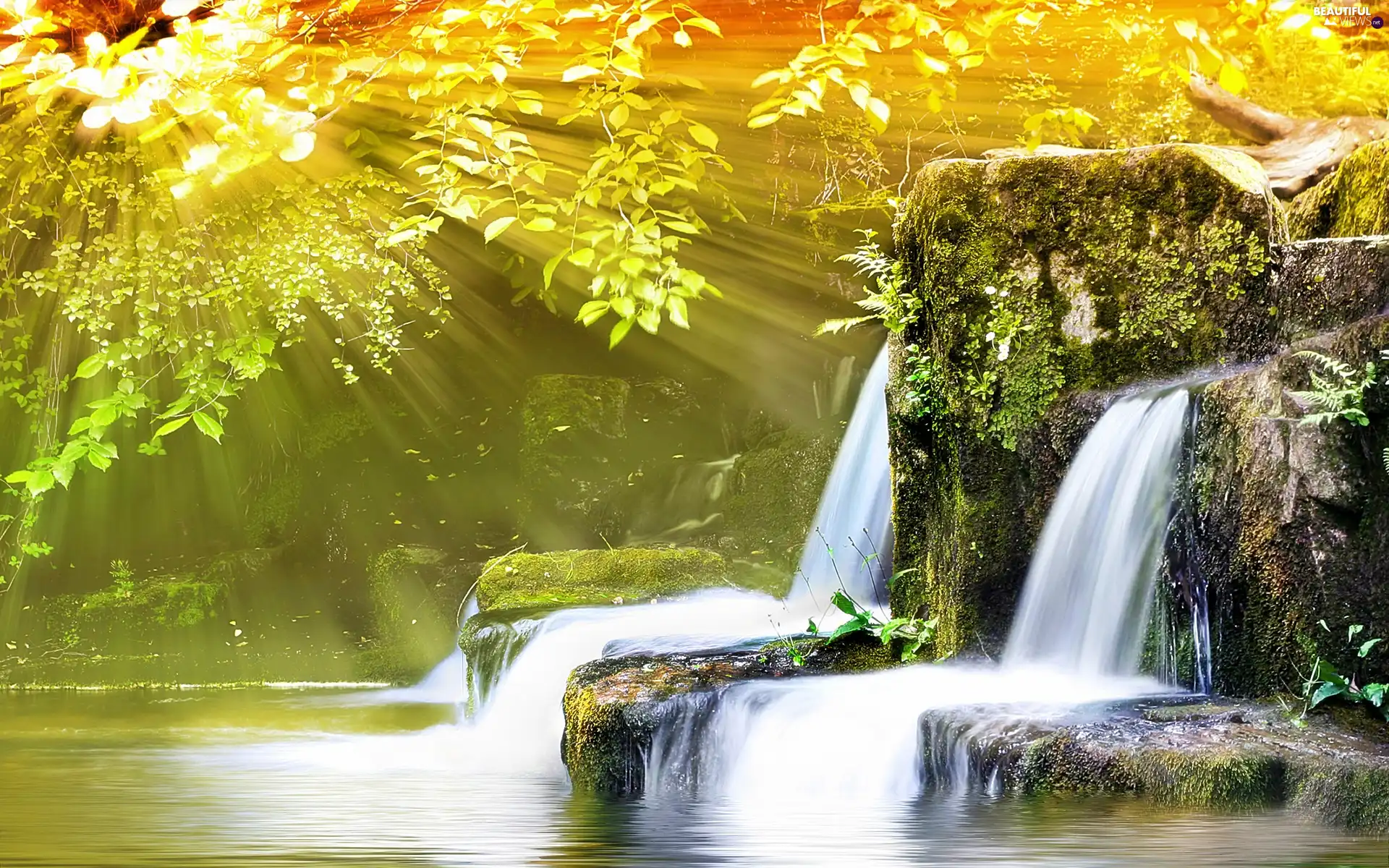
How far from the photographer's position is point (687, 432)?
1263 cm

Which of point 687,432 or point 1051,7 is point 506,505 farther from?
point 1051,7

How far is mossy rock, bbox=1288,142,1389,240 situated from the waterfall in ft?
7.72

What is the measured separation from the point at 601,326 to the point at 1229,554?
30.1 feet

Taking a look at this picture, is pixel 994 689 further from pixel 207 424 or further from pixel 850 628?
pixel 207 424

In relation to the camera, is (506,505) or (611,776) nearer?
(611,776)

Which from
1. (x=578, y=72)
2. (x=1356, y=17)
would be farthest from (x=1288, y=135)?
(x=578, y=72)

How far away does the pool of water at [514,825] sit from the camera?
104 inches

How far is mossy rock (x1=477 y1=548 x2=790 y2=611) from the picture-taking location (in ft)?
30.1

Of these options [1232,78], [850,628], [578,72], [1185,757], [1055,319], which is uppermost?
[578,72]

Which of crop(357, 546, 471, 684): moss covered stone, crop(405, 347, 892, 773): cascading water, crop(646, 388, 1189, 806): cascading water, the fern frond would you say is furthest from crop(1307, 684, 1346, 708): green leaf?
crop(357, 546, 471, 684): moss covered stone

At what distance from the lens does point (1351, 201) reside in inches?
283

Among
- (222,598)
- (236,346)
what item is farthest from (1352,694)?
(222,598)

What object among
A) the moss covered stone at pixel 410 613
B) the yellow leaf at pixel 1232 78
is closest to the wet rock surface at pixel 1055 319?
the yellow leaf at pixel 1232 78

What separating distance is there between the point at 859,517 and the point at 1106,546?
3.48 m
